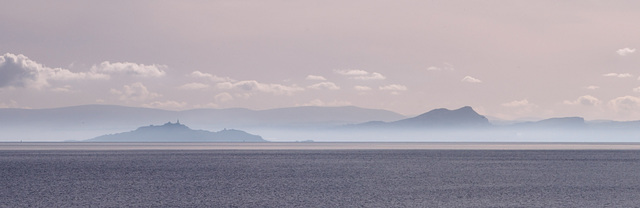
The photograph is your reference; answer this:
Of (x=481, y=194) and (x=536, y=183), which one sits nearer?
(x=481, y=194)

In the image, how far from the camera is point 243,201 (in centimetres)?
2630

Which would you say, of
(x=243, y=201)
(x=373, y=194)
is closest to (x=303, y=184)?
(x=373, y=194)

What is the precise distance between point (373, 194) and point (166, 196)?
8.19m

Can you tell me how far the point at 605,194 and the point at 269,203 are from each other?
1382 cm

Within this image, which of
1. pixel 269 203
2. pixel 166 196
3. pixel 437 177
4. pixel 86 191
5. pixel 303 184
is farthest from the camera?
pixel 437 177

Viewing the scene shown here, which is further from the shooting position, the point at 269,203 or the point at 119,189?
the point at 119,189

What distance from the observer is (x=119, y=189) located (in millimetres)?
31969

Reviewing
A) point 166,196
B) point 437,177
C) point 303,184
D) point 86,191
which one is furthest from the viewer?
point 437,177

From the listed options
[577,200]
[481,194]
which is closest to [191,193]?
[481,194]

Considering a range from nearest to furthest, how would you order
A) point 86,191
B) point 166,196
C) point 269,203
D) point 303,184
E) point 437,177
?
point 269,203 → point 166,196 → point 86,191 → point 303,184 → point 437,177

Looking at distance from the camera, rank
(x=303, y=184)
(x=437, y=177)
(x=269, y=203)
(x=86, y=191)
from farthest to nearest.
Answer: (x=437, y=177) → (x=303, y=184) → (x=86, y=191) → (x=269, y=203)

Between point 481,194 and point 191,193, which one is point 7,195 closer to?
point 191,193

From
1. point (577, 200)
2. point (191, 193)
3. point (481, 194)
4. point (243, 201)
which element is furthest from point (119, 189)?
point (577, 200)

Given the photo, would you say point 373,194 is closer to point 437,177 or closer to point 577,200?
point 577,200
